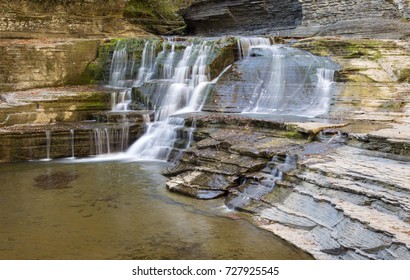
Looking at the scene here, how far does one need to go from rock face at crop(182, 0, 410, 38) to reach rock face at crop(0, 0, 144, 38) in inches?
277

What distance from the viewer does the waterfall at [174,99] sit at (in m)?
11.4

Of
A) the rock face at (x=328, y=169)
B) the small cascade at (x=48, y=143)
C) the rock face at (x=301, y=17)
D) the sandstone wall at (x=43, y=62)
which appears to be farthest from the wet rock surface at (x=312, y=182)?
the rock face at (x=301, y=17)

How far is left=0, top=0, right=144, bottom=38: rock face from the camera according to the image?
53.8ft

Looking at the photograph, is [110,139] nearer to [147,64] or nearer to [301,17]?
[147,64]

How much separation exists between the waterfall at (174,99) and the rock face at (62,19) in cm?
452

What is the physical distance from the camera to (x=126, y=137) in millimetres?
11953

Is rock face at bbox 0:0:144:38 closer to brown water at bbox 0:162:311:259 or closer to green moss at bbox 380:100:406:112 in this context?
brown water at bbox 0:162:311:259

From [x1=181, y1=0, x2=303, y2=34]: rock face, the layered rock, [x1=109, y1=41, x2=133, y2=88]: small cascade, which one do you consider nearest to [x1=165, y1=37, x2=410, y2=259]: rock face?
the layered rock

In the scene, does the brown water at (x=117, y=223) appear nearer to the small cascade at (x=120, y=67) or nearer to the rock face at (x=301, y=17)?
the small cascade at (x=120, y=67)

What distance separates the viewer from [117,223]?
22.6ft

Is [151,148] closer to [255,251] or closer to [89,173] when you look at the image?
[89,173]

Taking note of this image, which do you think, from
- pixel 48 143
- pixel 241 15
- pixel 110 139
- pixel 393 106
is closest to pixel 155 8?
pixel 241 15

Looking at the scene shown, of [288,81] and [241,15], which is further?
[241,15]

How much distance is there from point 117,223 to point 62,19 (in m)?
13.0
